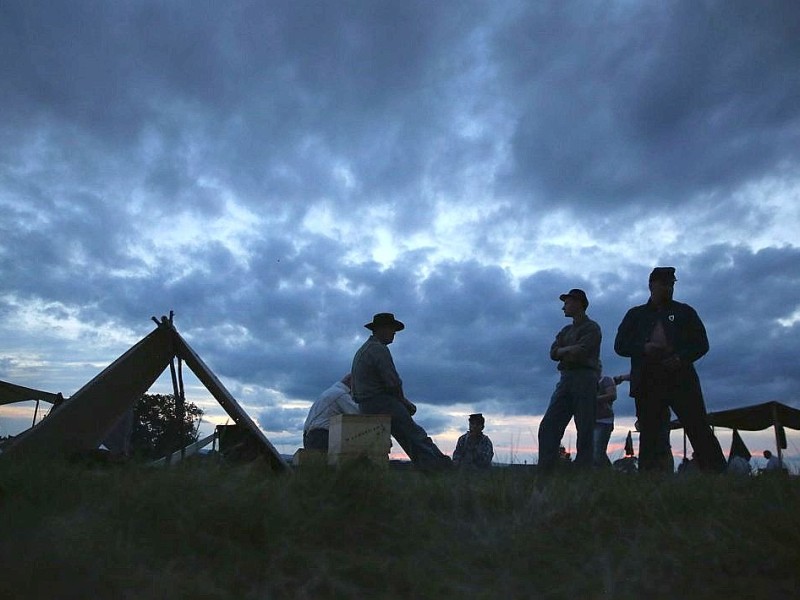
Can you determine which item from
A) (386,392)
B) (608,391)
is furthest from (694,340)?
(608,391)

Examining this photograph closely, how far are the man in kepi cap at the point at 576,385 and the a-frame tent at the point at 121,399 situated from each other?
2.67 m

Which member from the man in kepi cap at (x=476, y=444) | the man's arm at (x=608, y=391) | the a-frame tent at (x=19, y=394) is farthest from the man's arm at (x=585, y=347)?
the a-frame tent at (x=19, y=394)

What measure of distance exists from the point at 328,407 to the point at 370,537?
4970 mm

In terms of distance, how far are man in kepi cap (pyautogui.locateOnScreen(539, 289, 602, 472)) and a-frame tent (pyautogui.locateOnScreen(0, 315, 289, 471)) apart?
105 inches

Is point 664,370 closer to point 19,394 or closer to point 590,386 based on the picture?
point 590,386

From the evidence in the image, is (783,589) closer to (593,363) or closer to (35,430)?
(593,363)

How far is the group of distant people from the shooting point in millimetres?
5789

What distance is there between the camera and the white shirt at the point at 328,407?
314 inches

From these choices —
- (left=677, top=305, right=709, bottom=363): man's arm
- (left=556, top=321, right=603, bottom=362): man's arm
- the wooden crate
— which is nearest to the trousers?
(left=556, top=321, right=603, bottom=362): man's arm

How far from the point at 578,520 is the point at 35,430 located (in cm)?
413

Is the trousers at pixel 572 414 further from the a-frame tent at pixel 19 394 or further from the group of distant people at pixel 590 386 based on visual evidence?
the a-frame tent at pixel 19 394

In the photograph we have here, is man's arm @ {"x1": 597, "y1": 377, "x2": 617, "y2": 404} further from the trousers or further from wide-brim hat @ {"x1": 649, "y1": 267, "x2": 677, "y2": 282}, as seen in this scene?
wide-brim hat @ {"x1": 649, "y1": 267, "x2": 677, "y2": 282}

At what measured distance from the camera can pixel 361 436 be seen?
20.7 ft

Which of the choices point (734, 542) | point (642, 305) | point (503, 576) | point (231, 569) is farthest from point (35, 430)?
point (642, 305)
